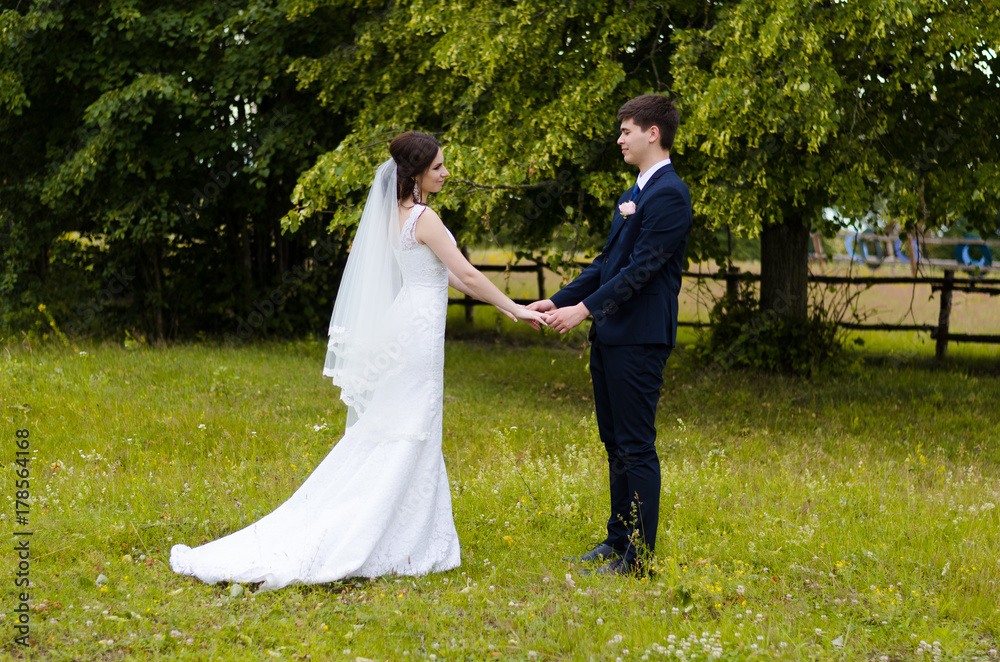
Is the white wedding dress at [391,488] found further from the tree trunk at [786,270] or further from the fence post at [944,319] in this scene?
the fence post at [944,319]

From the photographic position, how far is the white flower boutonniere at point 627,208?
4418 mm

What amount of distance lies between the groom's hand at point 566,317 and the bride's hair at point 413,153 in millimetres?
1034

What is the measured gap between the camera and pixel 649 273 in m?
4.30

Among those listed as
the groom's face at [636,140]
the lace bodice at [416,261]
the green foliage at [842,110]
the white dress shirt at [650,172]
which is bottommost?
the lace bodice at [416,261]

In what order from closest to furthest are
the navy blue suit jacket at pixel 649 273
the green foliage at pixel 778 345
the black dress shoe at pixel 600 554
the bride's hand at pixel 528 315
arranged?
the navy blue suit jacket at pixel 649 273 → the black dress shoe at pixel 600 554 → the bride's hand at pixel 528 315 → the green foliage at pixel 778 345

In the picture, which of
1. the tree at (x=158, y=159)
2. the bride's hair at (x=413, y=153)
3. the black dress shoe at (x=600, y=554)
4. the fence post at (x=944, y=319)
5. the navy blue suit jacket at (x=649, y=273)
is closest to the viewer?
the navy blue suit jacket at (x=649, y=273)

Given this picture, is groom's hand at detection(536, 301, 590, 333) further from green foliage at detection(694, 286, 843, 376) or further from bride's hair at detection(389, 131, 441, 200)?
green foliage at detection(694, 286, 843, 376)

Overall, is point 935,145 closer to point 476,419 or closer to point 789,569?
point 476,419

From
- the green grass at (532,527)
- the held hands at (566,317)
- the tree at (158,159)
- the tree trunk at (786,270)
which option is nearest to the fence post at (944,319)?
the tree trunk at (786,270)

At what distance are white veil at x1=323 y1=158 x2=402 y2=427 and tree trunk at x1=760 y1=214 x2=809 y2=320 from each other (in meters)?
7.27

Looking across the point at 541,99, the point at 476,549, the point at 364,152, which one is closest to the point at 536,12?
the point at 541,99

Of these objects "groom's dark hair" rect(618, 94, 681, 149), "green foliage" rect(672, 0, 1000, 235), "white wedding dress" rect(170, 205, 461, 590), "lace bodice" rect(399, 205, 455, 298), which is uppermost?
"green foliage" rect(672, 0, 1000, 235)

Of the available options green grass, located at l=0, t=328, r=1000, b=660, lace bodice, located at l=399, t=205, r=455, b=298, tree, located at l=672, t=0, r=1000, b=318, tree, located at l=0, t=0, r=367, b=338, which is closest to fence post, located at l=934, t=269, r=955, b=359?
tree, located at l=672, t=0, r=1000, b=318

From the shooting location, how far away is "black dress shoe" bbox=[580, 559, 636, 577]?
4426 millimetres
